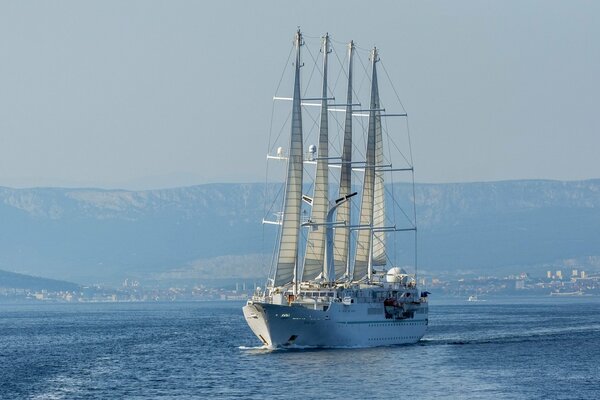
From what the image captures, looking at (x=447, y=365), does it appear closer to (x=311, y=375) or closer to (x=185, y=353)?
(x=311, y=375)

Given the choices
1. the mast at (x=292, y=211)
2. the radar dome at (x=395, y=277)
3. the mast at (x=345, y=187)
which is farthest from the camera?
the radar dome at (x=395, y=277)

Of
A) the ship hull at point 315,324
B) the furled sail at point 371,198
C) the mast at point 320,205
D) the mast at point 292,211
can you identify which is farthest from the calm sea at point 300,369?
the furled sail at point 371,198

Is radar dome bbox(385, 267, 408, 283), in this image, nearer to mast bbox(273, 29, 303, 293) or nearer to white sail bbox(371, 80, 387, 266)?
white sail bbox(371, 80, 387, 266)

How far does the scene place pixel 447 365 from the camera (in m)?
111

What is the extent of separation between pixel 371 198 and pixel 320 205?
1219cm

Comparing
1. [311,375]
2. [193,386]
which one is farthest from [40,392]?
[311,375]

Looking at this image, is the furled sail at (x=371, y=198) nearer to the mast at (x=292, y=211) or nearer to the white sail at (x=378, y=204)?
the white sail at (x=378, y=204)

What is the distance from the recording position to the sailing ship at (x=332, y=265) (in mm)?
119438

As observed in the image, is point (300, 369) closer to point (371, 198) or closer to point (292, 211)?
point (292, 211)

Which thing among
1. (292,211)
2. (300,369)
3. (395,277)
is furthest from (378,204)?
(300,369)

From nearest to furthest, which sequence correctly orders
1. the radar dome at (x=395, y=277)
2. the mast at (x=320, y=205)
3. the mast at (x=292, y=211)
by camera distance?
the mast at (x=292, y=211) → the mast at (x=320, y=205) → the radar dome at (x=395, y=277)

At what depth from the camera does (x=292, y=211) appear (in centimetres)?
12050

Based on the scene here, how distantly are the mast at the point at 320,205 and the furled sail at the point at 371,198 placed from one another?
9.19m

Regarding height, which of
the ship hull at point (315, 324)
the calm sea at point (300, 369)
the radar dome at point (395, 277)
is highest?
the radar dome at point (395, 277)
